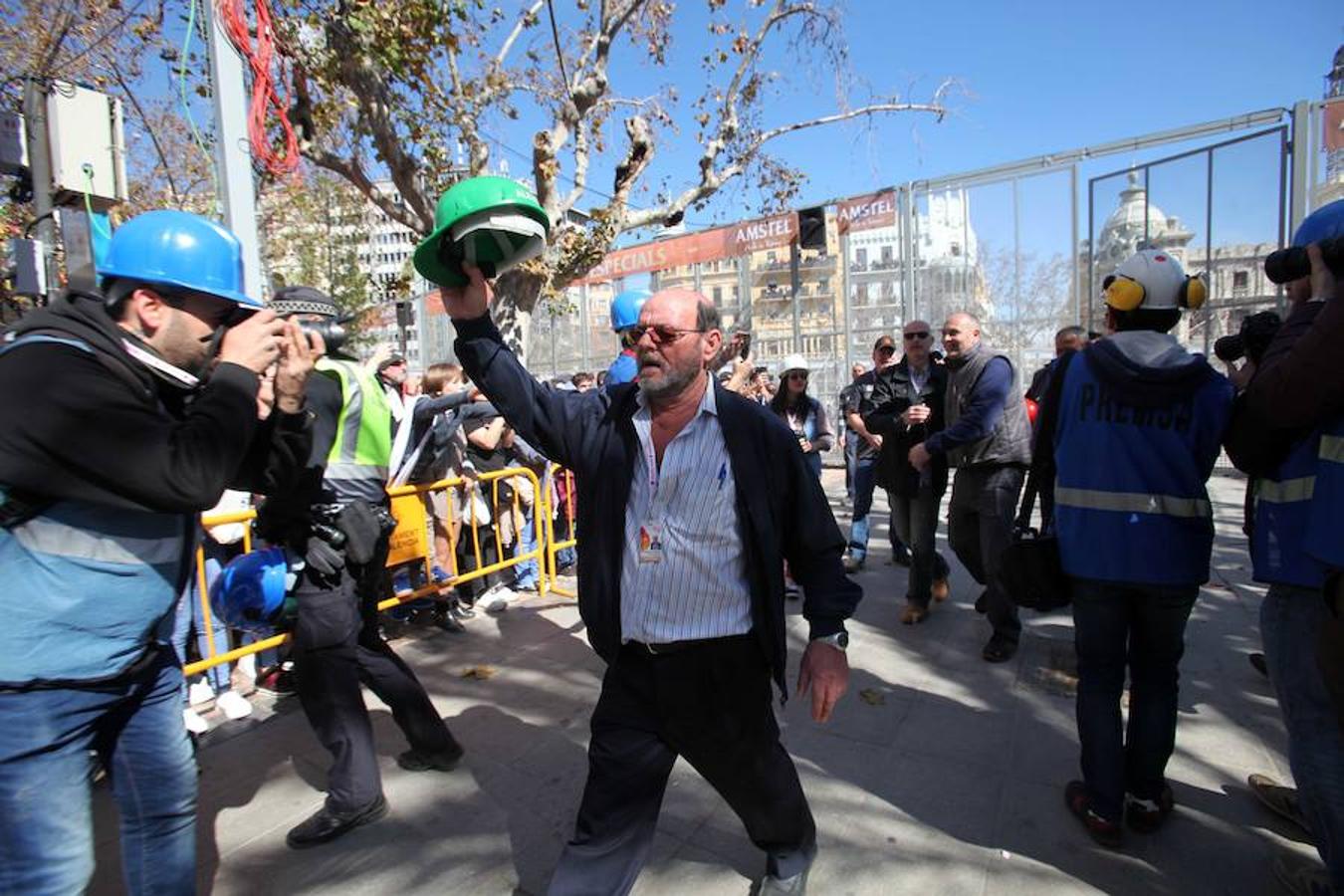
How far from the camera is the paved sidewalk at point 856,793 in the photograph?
2602 mm

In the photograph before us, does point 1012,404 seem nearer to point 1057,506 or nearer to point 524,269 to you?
point 1057,506

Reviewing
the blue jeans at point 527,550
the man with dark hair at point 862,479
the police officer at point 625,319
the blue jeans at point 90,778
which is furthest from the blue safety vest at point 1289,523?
the blue jeans at point 527,550

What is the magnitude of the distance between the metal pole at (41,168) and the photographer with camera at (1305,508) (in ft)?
18.8

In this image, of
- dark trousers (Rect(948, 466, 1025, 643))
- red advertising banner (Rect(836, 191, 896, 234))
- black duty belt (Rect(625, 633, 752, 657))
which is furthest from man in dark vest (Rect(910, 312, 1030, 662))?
red advertising banner (Rect(836, 191, 896, 234))

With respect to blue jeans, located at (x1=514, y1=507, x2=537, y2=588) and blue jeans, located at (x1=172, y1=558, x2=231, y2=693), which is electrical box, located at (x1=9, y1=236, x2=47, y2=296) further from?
blue jeans, located at (x1=514, y1=507, x2=537, y2=588)

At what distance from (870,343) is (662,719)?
11508mm

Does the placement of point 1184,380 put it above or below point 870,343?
below

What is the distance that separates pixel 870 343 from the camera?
1277 centimetres

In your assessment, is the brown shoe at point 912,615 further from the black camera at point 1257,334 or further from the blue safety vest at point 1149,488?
the black camera at point 1257,334

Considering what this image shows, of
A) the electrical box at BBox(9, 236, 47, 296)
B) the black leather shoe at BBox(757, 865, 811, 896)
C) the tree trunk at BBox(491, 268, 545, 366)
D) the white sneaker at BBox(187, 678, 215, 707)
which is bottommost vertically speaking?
the white sneaker at BBox(187, 678, 215, 707)

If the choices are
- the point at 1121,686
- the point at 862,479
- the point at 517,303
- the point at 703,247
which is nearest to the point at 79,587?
the point at 1121,686

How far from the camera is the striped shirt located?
2080 mm

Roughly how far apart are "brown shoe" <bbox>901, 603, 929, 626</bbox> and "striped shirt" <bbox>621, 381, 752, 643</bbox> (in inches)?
133

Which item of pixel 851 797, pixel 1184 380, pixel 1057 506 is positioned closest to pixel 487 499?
pixel 851 797
